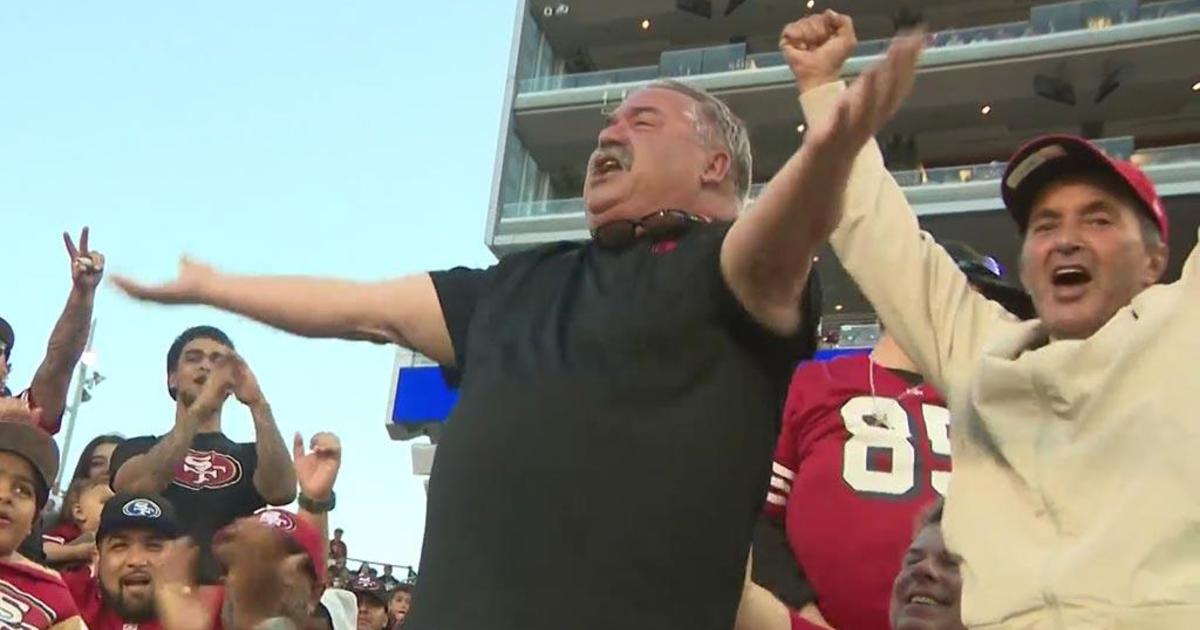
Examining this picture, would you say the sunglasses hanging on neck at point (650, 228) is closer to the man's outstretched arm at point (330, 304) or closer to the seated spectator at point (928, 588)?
the man's outstretched arm at point (330, 304)

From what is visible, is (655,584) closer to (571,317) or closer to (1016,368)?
(571,317)

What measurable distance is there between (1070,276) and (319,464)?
1.60 meters

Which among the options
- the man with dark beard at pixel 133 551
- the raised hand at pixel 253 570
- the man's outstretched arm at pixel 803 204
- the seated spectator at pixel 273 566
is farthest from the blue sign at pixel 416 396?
the man's outstretched arm at pixel 803 204

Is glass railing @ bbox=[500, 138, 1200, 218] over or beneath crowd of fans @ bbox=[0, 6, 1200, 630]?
over

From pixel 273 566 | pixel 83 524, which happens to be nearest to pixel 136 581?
pixel 83 524

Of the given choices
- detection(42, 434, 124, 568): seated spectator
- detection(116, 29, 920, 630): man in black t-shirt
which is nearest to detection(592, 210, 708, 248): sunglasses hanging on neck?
detection(116, 29, 920, 630): man in black t-shirt

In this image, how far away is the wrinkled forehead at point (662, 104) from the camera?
2109mm

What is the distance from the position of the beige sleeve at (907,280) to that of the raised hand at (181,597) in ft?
5.04

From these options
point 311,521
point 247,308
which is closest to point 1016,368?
point 247,308

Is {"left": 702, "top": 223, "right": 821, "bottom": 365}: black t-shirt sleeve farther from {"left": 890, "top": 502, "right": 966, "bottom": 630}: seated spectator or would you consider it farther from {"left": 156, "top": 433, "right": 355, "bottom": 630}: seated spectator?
{"left": 156, "top": 433, "right": 355, "bottom": 630}: seated spectator

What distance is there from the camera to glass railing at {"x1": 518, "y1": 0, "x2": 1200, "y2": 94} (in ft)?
67.2

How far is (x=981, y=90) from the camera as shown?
21828mm

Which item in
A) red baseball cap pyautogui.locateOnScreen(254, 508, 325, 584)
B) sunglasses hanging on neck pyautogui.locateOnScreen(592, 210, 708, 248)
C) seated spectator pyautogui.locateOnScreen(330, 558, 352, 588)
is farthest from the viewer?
seated spectator pyautogui.locateOnScreen(330, 558, 352, 588)

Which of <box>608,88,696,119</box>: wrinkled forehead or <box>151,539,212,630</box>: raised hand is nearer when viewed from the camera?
<box>608,88,696,119</box>: wrinkled forehead
